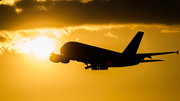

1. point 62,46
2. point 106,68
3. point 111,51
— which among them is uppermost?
point 62,46

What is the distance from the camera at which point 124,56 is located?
Result: 200ft

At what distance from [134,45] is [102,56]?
8486 mm

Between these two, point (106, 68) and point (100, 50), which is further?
point (100, 50)

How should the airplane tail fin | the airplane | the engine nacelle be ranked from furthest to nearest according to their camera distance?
the engine nacelle
the airplane tail fin
the airplane

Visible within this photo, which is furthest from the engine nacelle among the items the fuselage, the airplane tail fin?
the airplane tail fin

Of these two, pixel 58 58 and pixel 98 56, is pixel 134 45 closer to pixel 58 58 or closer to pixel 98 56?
pixel 98 56

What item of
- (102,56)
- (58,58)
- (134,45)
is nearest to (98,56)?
(102,56)

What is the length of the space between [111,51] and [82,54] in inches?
315

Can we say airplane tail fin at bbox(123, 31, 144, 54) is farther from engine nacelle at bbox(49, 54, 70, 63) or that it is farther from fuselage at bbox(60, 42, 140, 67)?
engine nacelle at bbox(49, 54, 70, 63)

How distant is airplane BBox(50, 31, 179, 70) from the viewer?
192 ft

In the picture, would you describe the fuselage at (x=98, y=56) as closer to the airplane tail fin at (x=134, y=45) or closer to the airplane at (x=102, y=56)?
the airplane at (x=102, y=56)

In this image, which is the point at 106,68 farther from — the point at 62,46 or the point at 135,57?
the point at 62,46

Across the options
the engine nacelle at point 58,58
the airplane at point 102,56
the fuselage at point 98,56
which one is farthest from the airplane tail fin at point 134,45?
the engine nacelle at point 58,58

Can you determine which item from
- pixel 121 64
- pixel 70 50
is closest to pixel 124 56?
pixel 121 64
